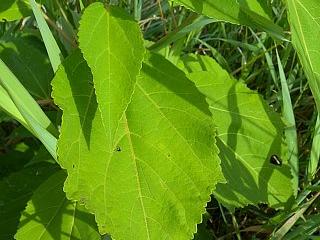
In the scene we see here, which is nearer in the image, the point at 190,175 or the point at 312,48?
the point at 312,48

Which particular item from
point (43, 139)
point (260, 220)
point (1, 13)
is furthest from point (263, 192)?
point (1, 13)

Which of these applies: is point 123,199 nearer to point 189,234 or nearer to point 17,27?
point 189,234

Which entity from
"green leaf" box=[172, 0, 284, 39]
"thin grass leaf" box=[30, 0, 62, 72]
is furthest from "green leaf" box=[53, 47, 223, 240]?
"green leaf" box=[172, 0, 284, 39]

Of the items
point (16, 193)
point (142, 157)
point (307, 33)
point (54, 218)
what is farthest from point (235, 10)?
point (16, 193)

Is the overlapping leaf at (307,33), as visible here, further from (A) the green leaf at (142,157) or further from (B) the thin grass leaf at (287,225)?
(B) the thin grass leaf at (287,225)

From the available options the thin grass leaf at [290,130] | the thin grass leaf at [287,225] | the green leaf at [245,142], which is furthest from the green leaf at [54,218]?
the thin grass leaf at [290,130]

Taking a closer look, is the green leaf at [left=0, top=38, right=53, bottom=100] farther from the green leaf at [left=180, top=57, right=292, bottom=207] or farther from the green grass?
the green leaf at [left=180, top=57, right=292, bottom=207]
